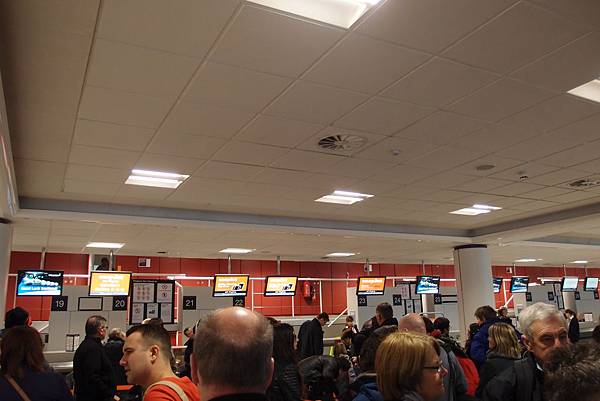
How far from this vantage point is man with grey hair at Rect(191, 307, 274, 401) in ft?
3.92

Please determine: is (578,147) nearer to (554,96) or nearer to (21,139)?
(554,96)

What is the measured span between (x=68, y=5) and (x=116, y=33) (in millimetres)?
339

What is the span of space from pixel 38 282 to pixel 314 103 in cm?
812

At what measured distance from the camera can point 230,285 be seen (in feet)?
38.5

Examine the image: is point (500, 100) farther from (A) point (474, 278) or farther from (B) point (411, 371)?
(A) point (474, 278)

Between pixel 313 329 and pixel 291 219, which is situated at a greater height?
pixel 291 219

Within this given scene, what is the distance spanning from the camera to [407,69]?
3662 mm

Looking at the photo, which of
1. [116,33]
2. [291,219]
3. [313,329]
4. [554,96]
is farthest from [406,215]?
[116,33]

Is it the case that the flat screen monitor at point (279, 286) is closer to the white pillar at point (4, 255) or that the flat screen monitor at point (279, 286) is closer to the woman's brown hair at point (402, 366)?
the white pillar at point (4, 255)

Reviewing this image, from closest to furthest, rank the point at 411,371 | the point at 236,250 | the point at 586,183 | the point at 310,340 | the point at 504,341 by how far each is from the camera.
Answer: the point at 411,371 < the point at 504,341 < the point at 586,183 < the point at 310,340 < the point at 236,250

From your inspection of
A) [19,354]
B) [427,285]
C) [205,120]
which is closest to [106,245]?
[205,120]

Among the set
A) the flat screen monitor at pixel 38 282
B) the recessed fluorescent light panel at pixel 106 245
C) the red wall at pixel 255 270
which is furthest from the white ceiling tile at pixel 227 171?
the red wall at pixel 255 270

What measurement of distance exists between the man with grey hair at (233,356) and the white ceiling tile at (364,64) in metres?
2.39

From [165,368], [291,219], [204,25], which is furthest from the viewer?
[291,219]
